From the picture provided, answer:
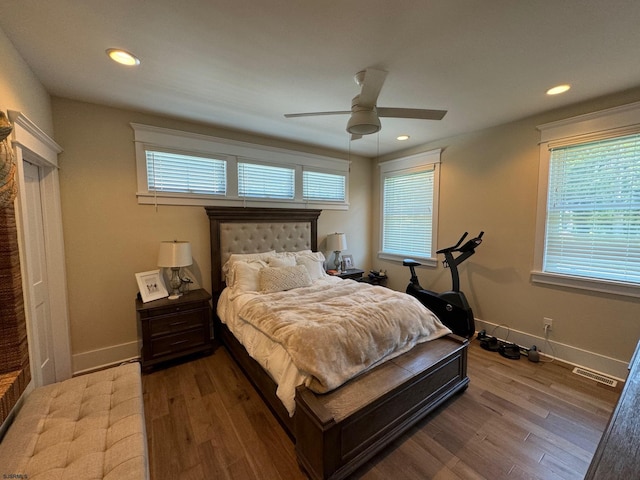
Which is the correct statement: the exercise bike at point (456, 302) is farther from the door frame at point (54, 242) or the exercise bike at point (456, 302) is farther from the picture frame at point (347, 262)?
the door frame at point (54, 242)

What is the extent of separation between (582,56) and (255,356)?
3.23 metres

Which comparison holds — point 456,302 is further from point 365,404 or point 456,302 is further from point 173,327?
point 173,327

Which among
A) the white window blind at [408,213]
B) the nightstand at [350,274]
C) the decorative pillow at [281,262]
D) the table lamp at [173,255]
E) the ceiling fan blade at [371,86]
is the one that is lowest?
the nightstand at [350,274]

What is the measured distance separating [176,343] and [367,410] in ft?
6.91

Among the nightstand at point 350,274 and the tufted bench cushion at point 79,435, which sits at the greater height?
the nightstand at point 350,274

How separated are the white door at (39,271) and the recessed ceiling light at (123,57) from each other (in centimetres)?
113

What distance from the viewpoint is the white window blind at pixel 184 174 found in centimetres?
294

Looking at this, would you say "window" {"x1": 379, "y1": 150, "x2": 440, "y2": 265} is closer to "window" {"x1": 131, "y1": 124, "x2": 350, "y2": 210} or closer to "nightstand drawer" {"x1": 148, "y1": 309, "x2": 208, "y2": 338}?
"window" {"x1": 131, "y1": 124, "x2": 350, "y2": 210}

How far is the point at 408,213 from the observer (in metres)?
4.31

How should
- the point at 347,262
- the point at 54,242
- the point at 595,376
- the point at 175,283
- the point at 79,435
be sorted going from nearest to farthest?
the point at 79,435 → the point at 54,242 → the point at 595,376 → the point at 175,283 → the point at 347,262

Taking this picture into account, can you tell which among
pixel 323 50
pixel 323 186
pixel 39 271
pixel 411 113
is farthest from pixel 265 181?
pixel 39 271

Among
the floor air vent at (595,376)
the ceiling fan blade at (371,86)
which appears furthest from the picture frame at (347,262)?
the floor air vent at (595,376)

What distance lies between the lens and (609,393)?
2.32 metres

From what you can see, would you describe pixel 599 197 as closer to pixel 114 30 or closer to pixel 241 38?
pixel 241 38
